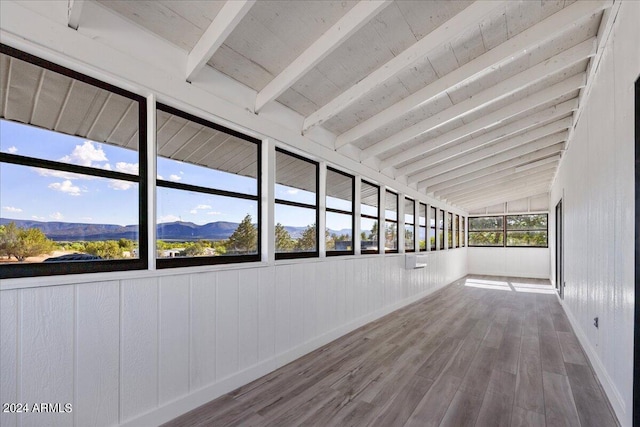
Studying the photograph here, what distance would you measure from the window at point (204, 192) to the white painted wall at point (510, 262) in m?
10.0

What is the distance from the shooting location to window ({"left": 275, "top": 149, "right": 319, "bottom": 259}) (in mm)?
3098

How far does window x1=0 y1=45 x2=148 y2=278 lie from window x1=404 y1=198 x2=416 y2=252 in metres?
4.85

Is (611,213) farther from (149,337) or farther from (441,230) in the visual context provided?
(441,230)

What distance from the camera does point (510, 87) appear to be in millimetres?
2979

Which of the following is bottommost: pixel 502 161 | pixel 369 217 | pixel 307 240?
pixel 307 240

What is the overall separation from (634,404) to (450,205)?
7.55 metres

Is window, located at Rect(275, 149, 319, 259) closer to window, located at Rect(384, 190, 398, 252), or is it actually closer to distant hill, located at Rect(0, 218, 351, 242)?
distant hill, located at Rect(0, 218, 351, 242)

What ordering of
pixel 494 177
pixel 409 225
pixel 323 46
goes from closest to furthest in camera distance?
pixel 323 46
pixel 409 225
pixel 494 177

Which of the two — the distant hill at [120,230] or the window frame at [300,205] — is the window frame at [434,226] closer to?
the window frame at [300,205]

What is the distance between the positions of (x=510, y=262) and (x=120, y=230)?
11.2m

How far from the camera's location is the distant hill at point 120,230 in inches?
64.7

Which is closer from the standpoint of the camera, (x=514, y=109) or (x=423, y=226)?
(x=514, y=109)

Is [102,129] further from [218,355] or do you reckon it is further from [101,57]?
[218,355]

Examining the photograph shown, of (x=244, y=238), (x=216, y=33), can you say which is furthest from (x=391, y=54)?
(x=244, y=238)
